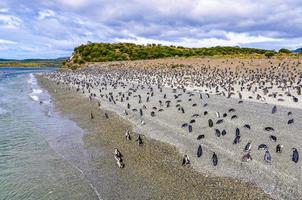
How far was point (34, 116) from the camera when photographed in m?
30.9

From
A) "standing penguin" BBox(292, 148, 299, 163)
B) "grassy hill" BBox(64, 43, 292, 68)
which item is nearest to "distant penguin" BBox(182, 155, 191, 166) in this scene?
"standing penguin" BBox(292, 148, 299, 163)

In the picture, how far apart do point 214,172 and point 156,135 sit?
6.72 m

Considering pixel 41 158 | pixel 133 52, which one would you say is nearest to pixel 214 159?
pixel 41 158

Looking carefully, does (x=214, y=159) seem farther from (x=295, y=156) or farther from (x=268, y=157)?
(x=295, y=156)

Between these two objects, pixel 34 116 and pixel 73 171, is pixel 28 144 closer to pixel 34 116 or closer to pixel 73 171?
pixel 73 171

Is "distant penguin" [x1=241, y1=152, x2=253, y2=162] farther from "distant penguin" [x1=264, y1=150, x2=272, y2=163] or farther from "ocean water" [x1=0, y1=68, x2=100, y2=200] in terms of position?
"ocean water" [x1=0, y1=68, x2=100, y2=200]

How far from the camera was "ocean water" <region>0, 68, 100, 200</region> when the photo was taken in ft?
46.1

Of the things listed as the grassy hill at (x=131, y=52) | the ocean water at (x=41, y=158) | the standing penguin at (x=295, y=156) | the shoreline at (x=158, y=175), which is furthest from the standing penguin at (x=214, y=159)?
the grassy hill at (x=131, y=52)

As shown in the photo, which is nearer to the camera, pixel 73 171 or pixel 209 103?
pixel 73 171

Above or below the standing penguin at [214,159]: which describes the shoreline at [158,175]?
below

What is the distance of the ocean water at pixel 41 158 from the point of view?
14055 mm

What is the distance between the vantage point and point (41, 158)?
18359mm

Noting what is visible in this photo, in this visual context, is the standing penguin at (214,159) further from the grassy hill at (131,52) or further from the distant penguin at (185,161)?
the grassy hill at (131,52)

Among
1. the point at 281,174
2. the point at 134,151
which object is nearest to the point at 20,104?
the point at 134,151
